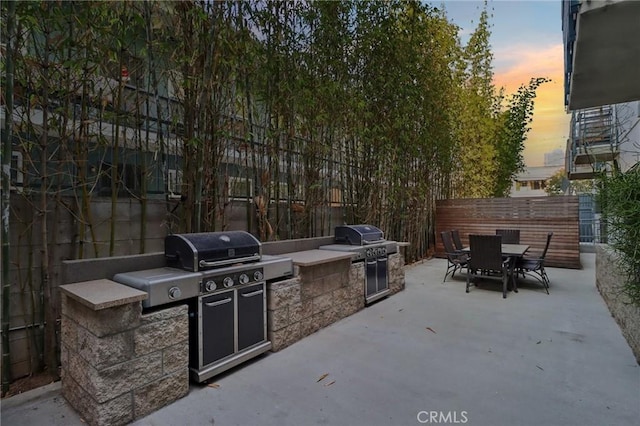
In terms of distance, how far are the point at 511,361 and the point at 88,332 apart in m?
3.15

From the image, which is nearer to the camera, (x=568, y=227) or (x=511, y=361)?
(x=511, y=361)

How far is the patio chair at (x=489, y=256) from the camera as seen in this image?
4848 millimetres

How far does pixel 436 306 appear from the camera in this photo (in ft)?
14.4

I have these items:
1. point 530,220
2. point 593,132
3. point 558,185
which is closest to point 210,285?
point 530,220

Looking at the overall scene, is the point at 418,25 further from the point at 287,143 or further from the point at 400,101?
the point at 287,143

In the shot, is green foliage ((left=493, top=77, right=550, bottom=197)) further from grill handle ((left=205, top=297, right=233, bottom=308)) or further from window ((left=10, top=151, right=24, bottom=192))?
window ((left=10, top=151, right=24, bottom=192))

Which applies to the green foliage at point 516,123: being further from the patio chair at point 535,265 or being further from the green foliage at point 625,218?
the green foliage at point 625,218

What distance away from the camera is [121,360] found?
192 cm

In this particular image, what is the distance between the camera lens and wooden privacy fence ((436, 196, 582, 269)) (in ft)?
23.5

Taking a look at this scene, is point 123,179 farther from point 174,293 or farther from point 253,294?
point 253,294

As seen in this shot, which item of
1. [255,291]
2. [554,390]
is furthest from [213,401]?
[554,390]

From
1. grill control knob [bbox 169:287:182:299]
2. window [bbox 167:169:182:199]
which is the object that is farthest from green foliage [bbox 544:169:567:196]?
grill control knob [bbox 169:287:182:299]

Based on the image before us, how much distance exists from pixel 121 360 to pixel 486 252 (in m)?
4.78

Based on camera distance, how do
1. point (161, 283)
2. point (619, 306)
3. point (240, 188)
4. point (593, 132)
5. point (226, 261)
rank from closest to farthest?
point (161, 283), point (226, 261), point (619, 306), point (240, 188), point (593, 132)
